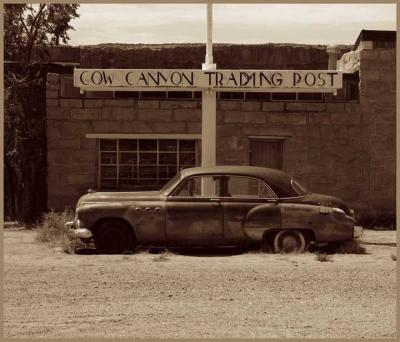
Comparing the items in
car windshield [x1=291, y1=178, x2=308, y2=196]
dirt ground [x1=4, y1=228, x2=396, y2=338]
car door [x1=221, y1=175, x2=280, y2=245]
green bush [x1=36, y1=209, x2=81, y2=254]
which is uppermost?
car windshield [x1=291, y1=178, x2=308, y2=196]

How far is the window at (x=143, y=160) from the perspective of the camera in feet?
64.2

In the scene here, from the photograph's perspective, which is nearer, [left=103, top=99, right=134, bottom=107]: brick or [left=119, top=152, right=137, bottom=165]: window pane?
[left=103, top=99, right=134, bottom=107]: brick

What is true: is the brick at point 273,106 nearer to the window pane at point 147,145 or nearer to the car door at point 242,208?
the window pane at point 147,145

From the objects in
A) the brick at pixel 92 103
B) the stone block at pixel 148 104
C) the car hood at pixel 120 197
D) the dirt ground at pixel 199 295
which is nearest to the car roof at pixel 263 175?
the car hood at pixel 120 197

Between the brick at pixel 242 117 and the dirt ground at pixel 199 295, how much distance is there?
675 centimetres

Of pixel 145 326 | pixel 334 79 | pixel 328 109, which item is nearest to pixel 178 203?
pixel 334 79

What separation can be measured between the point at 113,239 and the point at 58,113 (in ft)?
21.9

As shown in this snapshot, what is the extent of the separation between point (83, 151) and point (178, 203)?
6.50 meters

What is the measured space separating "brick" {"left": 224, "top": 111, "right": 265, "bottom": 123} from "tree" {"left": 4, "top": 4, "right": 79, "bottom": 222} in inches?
160

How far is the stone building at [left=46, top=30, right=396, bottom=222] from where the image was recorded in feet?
63.3

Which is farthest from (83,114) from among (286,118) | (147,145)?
(286,118)

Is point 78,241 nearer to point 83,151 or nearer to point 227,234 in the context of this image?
point 227,234

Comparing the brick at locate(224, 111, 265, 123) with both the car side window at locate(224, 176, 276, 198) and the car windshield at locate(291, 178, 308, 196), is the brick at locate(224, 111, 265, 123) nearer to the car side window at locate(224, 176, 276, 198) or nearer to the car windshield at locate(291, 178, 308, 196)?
the car windshield at locate(291, 178, 308, 196)

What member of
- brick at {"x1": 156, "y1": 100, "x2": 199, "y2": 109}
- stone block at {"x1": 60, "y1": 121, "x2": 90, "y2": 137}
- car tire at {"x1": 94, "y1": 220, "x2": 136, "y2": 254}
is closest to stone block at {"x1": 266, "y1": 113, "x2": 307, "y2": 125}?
brick at {"x1": 156, "y1": 100, "x2": 199, "y2": 109}
